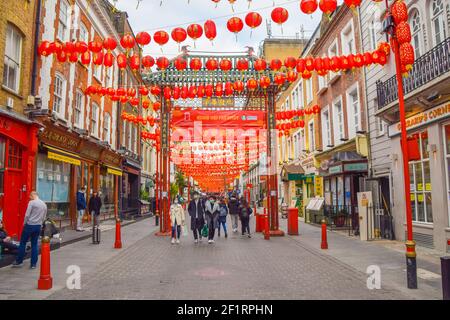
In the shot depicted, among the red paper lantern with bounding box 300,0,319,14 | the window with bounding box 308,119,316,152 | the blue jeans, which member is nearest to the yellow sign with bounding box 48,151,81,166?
the blue jeans

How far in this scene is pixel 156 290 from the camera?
6449mm

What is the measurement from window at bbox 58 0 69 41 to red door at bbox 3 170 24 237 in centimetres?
701

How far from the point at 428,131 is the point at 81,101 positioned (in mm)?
15466

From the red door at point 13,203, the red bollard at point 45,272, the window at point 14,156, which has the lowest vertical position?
the red bollard at point 45,272

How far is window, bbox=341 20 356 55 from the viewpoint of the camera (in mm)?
17564

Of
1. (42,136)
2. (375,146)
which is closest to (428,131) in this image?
(375,146)

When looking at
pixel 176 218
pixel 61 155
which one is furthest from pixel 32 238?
pixel 61 155

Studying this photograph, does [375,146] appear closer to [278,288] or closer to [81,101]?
[278,288]

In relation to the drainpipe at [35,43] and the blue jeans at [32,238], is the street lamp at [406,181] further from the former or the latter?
the drainpipe at [35,43]

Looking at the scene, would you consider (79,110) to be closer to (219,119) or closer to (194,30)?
(219,119)

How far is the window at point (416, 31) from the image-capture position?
39.4 feet

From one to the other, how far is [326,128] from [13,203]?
16.8 metres

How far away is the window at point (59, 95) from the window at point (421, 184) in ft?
45.8

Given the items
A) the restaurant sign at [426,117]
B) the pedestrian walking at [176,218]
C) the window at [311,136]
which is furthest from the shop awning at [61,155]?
the window at [311,136]
